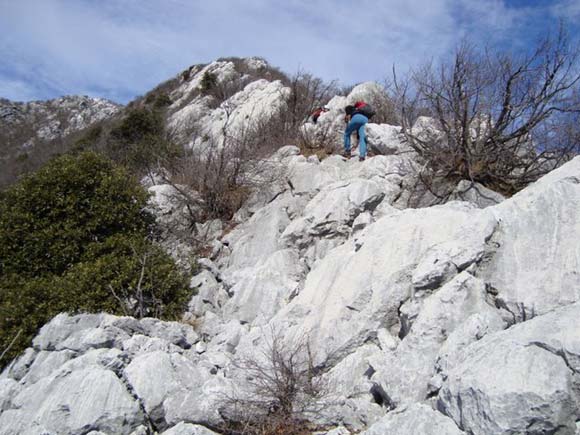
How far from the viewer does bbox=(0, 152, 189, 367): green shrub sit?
293 inches

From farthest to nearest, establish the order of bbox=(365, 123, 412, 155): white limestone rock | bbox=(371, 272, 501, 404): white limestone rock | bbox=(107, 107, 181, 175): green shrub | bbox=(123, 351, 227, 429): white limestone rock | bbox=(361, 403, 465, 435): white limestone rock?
bbox=(107, 107, 181, 175): green shrub, bbox=(365, 123, 412, 155): white limestone rock, bbox=(123, 351, 227, 429): white limestone rock, bbox=(371, 272, 501, 404): white limestone rock, bbox=(361, 403, 465, 435): white limestone rock

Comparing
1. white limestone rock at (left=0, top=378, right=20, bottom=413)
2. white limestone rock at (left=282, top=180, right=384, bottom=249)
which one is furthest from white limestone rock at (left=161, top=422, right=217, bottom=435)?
white limestone rock at (left=282, top=180, right=384, bottom=249)

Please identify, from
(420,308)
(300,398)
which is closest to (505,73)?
(420,308)

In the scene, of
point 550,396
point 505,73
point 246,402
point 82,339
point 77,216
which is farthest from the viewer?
point 77,216

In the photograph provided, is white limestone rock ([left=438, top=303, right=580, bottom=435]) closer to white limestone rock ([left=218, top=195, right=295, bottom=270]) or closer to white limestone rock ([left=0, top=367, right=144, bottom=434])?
white limestone rock ([left=0, top=367, right=144, bottom=434])

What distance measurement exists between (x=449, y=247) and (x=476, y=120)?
13.9ft

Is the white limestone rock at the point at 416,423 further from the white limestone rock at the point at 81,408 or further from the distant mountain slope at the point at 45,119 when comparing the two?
the distant mountain slope at the point at 45,119

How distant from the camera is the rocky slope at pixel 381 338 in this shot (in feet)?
10.9

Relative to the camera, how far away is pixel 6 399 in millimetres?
5938

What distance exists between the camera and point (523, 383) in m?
3.17

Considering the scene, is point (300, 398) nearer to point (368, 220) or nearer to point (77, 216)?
point (368, 220)

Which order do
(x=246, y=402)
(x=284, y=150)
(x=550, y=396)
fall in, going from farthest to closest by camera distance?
(x=284, y=150), (x=246, y=402), (x=550, y=396)

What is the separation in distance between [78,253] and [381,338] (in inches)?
237

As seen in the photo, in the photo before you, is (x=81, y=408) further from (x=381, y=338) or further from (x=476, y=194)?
(x=476, y=194)
